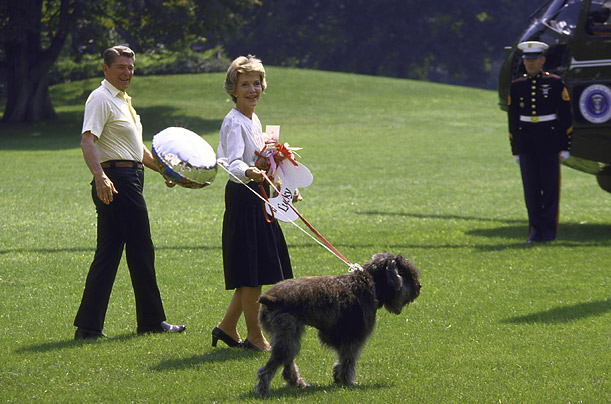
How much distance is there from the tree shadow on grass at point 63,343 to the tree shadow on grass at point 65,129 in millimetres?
18438

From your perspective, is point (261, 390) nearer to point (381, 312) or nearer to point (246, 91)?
point (246, 91)

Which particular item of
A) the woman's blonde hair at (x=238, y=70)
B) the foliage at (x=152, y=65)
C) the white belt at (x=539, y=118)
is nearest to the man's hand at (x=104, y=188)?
the woman's blonde hair at (x=238, y=70)

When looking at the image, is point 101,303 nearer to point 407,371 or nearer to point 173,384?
point 173,384

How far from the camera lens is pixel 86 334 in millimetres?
6691

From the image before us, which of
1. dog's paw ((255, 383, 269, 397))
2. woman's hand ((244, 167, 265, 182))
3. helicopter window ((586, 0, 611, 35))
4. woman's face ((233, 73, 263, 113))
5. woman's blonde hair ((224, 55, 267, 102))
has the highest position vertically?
helicopter window ((586, 0, 611, 35))

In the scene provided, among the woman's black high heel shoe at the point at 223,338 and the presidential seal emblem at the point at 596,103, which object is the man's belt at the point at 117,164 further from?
the presidential seal emblem at the point at 596,103

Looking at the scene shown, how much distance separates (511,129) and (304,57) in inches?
2239

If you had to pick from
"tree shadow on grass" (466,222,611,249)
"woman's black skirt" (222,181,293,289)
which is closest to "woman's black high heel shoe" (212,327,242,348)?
"woman's black skirt" (222,181,293,289)

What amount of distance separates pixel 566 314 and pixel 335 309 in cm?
306

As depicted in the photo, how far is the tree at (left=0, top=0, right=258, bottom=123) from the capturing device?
2984 centimetres

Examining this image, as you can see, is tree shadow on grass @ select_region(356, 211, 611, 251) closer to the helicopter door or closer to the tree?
the helicopter door

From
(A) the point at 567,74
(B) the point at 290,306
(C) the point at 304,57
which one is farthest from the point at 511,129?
(C) the point at 304,57

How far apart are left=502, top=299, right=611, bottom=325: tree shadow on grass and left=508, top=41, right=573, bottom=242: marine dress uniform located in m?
3.53

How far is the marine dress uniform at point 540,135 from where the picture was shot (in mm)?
10852
